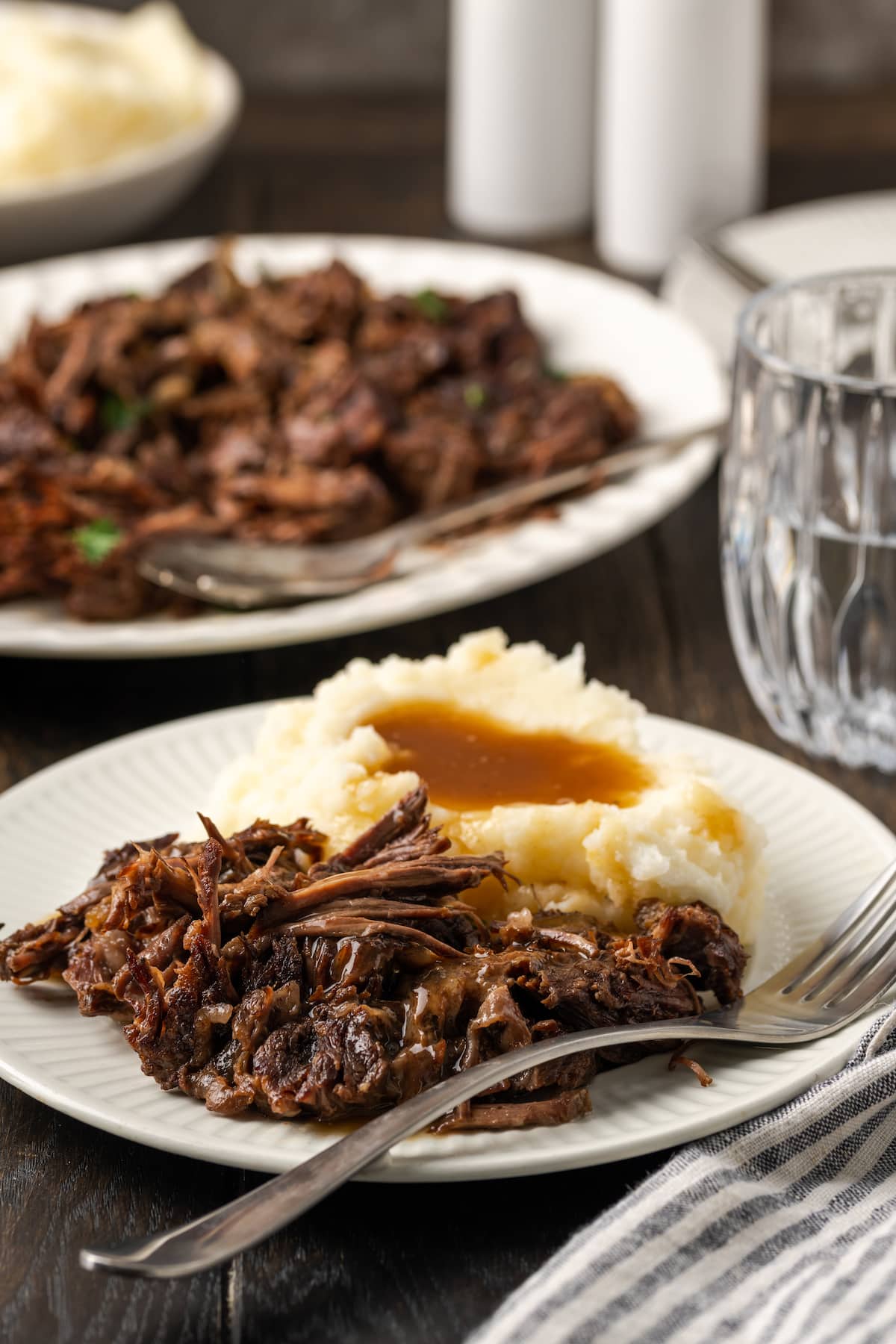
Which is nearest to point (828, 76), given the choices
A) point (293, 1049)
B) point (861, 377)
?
point (861, 377)

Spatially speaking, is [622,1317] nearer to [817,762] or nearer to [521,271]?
[817,762]

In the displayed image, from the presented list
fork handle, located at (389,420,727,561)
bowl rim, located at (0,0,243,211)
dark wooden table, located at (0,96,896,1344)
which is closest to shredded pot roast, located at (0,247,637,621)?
fork handle, located at (389,420,727,561)

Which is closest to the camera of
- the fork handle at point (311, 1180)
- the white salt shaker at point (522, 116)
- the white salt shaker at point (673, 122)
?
the fork handle at point (311, 1180)

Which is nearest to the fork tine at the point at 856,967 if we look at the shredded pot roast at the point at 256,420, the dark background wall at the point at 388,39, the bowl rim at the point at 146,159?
the shredded pot roast at the point at 256,420

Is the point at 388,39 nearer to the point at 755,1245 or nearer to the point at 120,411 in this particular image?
the point at 120,411

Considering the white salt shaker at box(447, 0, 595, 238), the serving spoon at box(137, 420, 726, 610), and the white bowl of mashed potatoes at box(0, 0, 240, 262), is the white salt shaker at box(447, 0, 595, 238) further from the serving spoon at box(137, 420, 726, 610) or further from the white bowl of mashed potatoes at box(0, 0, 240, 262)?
the serving spoon at box(137, 420, 726, 610)

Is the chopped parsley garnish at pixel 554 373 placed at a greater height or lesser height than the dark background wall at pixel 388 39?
lesser

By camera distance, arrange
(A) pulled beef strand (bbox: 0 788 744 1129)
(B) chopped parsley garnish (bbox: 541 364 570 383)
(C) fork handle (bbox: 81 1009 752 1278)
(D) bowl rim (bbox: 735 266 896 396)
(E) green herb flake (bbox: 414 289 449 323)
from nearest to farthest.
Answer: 1. (C) fork handle (bbox: 81 1009 752 1278)
2. (A) pulled beef strand (bbox: 0 788 744 1129)
3. (D) bowl rim (bbox: 735 266 896 396)
4. (B) chopped parsley garnish (bbox: 541 364 570 383)
5. (E) green herb flake (bbox: 414 289 449 323)

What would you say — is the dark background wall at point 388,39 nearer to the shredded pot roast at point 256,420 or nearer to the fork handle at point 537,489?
the shredded pot roast at point 256,420
